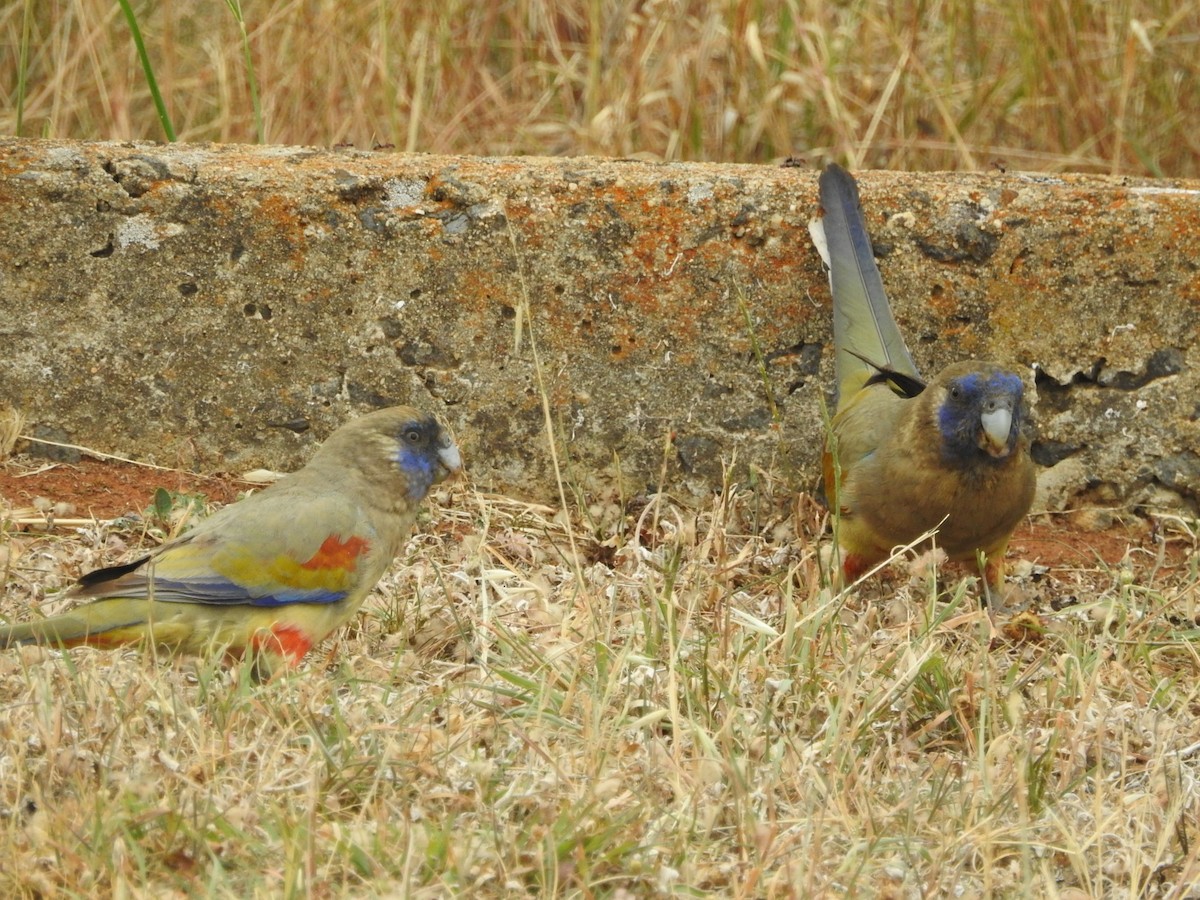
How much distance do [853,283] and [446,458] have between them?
118 cm

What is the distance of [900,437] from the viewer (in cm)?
371

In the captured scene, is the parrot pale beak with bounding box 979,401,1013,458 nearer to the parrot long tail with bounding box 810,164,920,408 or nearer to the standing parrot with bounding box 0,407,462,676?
the parrot long tail with bounding box 810,164,920,408

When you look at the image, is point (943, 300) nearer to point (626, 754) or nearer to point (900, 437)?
point (900, 437)

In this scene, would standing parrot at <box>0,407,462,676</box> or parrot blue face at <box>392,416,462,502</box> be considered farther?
parrot blue face at <box>392,416,462,502</box>

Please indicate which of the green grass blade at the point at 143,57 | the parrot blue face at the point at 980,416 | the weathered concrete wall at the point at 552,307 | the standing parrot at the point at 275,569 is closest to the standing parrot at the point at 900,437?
the parrot blue face at the point at 980,416

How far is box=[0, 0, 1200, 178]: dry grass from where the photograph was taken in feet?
18.5

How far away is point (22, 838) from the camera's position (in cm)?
221

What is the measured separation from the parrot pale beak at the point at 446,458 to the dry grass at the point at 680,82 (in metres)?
2.39

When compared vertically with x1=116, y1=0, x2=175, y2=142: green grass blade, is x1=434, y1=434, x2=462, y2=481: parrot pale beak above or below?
below

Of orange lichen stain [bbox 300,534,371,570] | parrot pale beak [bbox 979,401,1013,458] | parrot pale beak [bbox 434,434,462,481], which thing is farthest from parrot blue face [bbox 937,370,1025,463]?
orange lichen stain [bbox 300,534,371,570]

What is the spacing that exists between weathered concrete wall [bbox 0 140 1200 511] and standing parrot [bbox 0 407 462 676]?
775 mm

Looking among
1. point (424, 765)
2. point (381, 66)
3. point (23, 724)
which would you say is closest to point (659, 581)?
point (424, 765)

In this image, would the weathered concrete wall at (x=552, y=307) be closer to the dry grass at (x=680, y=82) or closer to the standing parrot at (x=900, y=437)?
the standing parrot at (x=900, y=437)

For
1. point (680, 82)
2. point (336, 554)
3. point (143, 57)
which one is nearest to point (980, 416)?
point (336, 554)
